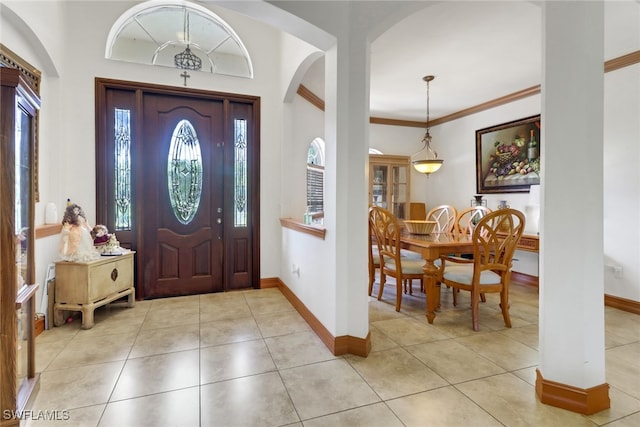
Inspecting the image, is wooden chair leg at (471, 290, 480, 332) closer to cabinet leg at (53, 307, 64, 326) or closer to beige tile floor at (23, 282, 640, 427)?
beige tile floor at (23, 282, 640, 427)

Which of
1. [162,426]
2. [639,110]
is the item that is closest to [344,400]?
[162,426]

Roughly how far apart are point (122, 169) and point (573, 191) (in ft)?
12.9

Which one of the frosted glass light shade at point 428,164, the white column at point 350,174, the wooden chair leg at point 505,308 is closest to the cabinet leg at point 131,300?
the white column at point 350,174

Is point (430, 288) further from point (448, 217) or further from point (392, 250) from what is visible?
point (448, 217)

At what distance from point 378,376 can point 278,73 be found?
11.6 ft

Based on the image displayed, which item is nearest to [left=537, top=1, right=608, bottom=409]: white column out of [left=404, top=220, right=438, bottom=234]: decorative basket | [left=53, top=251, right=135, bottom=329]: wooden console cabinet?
[left=404, top=220, right=438, bottom=234]: decorative basket

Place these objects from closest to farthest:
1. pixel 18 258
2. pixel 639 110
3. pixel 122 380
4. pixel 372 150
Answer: pixel 18 258 < pixel 122 380 < pixel 639 110 < pixel 372 150

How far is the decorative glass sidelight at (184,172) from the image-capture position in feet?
11.4

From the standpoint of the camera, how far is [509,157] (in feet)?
14.7

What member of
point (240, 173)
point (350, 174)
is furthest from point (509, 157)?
point (240, 173)

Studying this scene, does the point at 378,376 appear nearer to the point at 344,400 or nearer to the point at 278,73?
the point at 344,400

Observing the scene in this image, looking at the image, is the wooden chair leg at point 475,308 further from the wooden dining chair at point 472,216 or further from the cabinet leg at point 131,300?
the cabinet leg at point 131,300

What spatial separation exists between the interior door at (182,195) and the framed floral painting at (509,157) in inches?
161

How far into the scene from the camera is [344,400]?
5.51 ft
